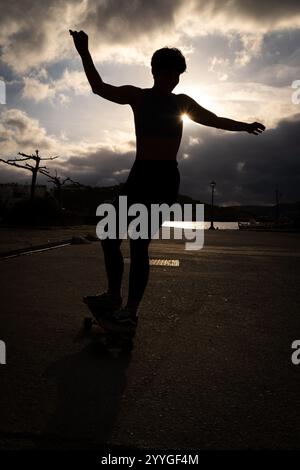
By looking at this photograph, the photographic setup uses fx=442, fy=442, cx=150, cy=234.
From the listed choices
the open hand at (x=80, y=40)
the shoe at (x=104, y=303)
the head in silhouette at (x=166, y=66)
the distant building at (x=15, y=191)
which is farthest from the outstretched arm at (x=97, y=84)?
the distant building at (x=15, y=191)

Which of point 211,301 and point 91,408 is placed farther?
point 211,301

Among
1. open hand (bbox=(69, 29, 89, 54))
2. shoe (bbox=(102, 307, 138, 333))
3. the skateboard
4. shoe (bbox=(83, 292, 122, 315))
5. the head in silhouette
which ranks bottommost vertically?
the skateboard

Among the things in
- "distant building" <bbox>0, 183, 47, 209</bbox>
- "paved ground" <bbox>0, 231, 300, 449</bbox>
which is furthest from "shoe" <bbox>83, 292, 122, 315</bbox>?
"distant building" <bbox>0, 183, 47, 209</bbox>

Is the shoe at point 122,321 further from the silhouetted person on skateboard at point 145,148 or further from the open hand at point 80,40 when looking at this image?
the open hand at point 80,40

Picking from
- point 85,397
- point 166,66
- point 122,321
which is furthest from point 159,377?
point 166,66

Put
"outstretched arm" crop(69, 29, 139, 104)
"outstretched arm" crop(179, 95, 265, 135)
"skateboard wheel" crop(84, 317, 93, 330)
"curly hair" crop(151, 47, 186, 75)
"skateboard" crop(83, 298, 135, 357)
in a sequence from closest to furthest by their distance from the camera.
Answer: "skateboard" crop(83, 298, 135, 357) < "outstretched arm" crop(69, 29, 139, 104) < "curly hair" crop(151, 47, 186, 75) < "outstretched arm" crop(179, 95, 265, 135) < "skateboard wheel" crop(84, 317, 93, 330)

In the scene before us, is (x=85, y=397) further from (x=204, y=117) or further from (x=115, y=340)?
(x=204, y=117)

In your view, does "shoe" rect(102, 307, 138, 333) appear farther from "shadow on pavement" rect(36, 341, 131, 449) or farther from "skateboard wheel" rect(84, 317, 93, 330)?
"skateboard wheel" rect(84, 317, 93, 330)

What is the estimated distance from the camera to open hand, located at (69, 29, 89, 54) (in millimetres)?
3107

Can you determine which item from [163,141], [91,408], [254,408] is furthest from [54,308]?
[254,408]

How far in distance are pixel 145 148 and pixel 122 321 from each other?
1222 millimetres
